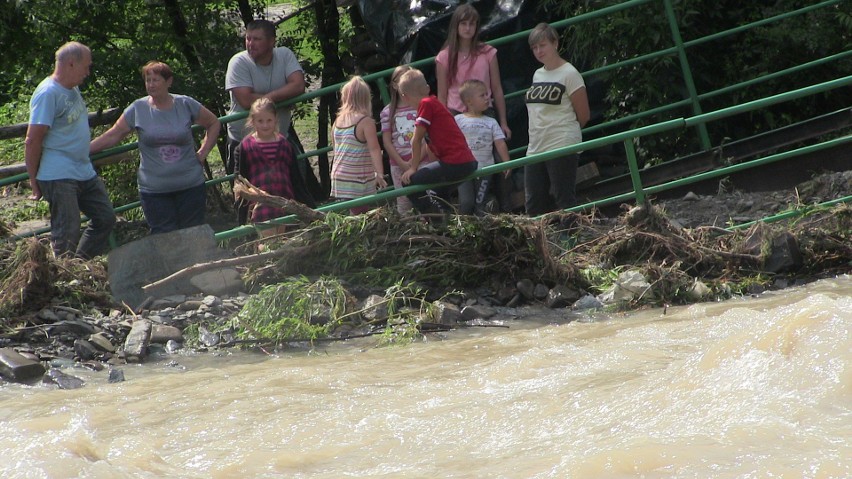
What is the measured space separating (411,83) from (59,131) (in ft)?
7.53

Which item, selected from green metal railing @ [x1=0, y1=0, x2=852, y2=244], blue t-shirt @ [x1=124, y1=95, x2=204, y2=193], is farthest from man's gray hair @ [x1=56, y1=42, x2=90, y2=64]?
green metal railing @ [x1=0, y1=0, x2=852, y2=244]

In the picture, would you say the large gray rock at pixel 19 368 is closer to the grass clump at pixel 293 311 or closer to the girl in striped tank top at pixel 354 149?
the grass clump at pixel 293 311

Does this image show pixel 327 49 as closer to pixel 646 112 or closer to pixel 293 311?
pixel 646 112

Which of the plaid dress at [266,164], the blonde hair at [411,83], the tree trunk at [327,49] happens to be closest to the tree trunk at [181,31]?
the tree trunk at [327,49]

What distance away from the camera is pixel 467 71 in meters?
7.73

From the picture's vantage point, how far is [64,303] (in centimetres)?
661

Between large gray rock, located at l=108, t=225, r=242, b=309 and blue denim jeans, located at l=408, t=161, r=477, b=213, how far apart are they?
1280 mm

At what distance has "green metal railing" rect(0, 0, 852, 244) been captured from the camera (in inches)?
Answer: 272

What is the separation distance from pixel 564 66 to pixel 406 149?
47.7 inches

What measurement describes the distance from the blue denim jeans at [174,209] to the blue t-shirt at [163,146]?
6 cm

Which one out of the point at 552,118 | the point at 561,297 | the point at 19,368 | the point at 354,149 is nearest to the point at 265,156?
the point at 354,149

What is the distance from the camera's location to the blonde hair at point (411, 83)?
7250 mm

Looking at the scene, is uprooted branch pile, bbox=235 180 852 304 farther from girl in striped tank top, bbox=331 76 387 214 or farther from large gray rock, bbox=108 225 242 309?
girl in striped tank top, bbox=331 76 387 214

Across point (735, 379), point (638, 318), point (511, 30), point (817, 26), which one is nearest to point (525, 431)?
point (735, 379)
